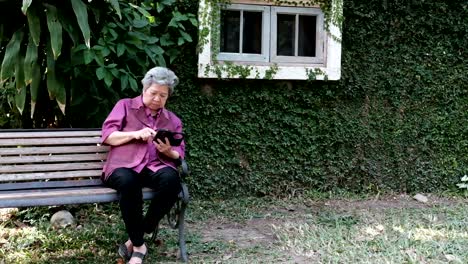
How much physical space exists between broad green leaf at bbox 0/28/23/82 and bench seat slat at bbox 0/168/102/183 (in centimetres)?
74

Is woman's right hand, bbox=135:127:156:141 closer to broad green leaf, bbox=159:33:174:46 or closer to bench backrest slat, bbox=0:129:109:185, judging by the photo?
bench backrest slat, bbox=0:129:109:185

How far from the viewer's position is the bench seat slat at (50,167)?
3.54 metres

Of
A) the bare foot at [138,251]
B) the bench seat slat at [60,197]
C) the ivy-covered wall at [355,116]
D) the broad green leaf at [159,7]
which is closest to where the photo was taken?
the bench seat slat at [60,197]

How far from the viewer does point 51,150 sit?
365cm

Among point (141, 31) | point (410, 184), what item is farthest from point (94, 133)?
point (410, 184)

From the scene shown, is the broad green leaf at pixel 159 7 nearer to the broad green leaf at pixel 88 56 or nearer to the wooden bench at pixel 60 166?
the broad green leaf at pixel 88 56

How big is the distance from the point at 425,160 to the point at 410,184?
0.29 meters

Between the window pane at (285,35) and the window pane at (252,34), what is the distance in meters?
0.20

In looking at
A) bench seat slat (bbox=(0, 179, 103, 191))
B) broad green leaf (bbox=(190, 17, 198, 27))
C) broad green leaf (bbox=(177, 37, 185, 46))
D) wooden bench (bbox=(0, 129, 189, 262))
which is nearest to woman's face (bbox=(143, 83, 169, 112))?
wooden bench (bbox=(0, 129, 189, 262))

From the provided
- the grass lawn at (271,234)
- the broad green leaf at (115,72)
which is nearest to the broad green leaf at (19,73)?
the broad green leaf at (115,72)

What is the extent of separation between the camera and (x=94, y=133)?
3.82 metres

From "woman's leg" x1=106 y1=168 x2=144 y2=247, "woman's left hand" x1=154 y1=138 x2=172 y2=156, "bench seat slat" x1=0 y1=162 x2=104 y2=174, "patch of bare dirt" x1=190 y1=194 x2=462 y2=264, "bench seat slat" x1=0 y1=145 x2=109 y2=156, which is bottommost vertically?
"patch of bare dirt" x1=190 y1=194 x2=462 y2=264

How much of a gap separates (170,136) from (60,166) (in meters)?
0.77

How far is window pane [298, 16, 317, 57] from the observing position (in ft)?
18.1
